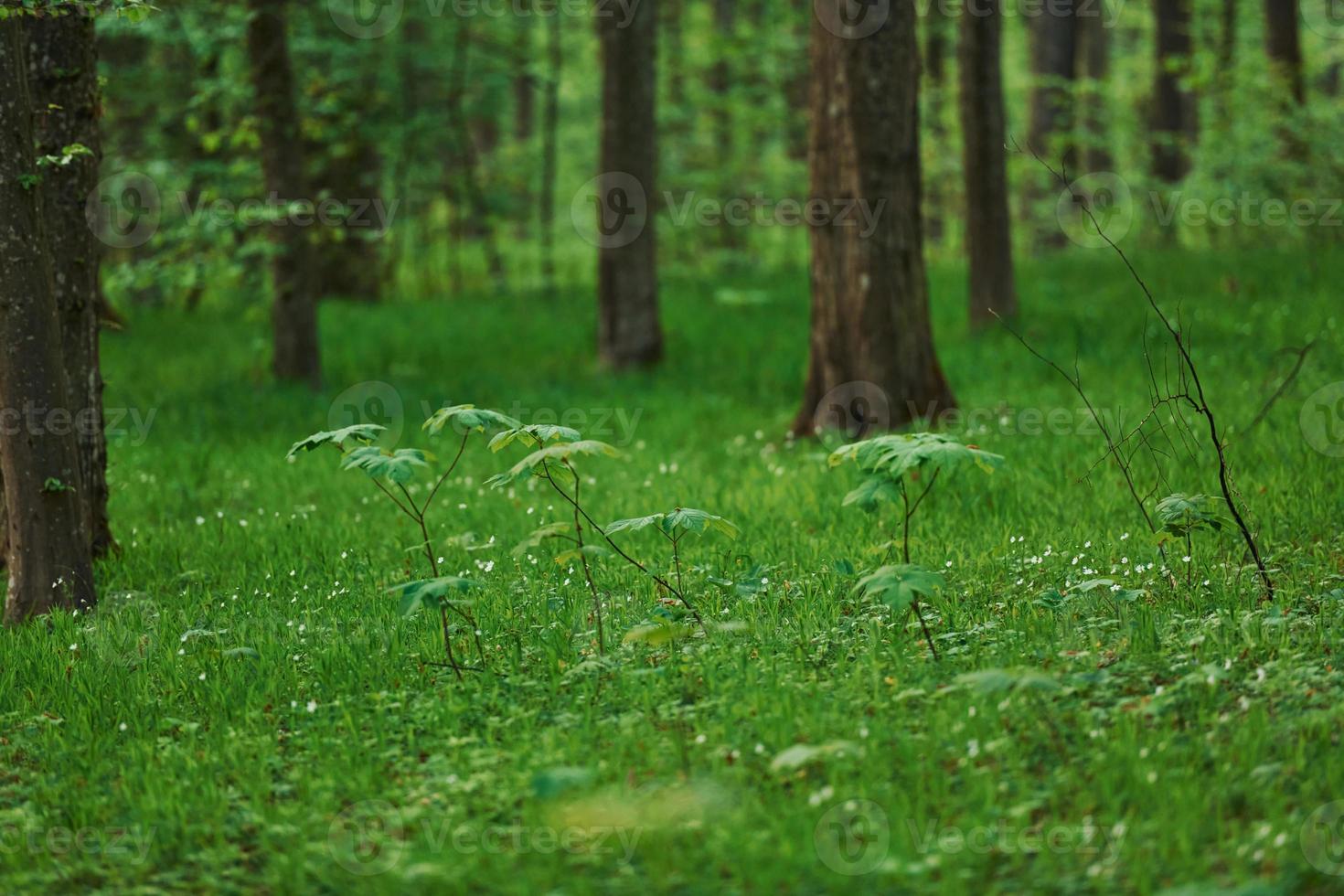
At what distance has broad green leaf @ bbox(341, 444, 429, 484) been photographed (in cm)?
427

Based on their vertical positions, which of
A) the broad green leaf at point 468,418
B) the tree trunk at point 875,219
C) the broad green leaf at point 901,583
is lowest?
the broad green leaf at point 901,583

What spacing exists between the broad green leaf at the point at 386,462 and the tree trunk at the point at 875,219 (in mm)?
4990

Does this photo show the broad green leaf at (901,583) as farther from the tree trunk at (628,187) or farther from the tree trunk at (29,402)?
the tree trunk at (628,187)

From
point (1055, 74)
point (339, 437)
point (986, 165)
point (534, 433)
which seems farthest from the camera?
point (1055, 74)

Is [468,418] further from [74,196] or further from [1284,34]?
[1284,34]

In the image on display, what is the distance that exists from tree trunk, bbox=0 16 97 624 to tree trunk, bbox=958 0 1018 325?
8876 millimetres

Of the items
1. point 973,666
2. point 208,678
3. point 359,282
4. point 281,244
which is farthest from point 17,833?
point 359,282

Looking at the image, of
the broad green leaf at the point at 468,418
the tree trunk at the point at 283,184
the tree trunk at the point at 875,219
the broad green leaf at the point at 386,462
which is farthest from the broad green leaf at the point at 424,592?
the tree trunk at the point at 283,184

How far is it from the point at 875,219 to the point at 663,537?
3302mm

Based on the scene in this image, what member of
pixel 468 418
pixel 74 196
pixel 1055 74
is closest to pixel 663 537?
pixel 468 418

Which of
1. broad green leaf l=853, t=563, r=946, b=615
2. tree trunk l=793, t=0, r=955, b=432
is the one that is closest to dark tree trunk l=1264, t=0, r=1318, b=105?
tree trunk l=793, t=0, r=955, b=432

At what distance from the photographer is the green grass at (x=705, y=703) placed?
3400mm

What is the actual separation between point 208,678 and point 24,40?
388 centimetres

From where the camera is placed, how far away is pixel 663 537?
Result: 6.71m
